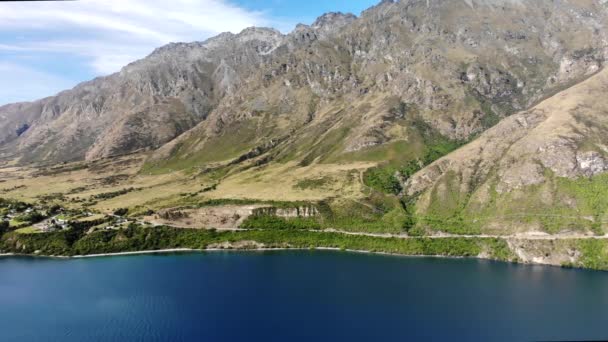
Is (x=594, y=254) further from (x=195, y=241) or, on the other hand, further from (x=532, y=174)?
(x=195, y=241)

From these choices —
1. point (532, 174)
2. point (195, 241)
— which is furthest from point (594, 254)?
point (195, 241)

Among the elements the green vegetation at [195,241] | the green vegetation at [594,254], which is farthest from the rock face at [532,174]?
the green vegetation at [195,241]

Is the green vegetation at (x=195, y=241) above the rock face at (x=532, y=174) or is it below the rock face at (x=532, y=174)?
below

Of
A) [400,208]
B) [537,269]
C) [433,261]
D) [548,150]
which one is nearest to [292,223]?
[400,208]

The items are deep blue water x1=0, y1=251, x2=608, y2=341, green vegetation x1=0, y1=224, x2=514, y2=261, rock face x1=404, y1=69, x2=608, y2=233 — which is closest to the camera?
deep blue water x1=0, y1=251, x2=608, y2=341

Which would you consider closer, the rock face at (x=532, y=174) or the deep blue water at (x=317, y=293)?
the deep blue water at (x=317, y=293)

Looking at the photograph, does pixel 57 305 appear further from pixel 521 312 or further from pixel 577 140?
pixel 577 140

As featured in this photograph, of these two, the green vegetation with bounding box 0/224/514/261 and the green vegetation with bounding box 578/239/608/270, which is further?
the green vegetation with bounding box 0/224/514/261

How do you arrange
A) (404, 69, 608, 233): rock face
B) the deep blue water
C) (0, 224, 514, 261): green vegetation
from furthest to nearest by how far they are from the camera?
(0, 224, 514, 261): green vegetation → (404, 69, 608, 233): rock face → the deep blue water

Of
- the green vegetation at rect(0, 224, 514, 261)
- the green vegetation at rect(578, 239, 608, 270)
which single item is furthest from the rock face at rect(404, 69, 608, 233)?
the green vegetation at rect(0, 224, 514, 261)

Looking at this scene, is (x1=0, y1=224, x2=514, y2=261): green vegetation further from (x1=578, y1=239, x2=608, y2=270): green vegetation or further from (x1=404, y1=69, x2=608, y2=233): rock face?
(x1=578, y1=239, x2=608, y2=270): green vegetation

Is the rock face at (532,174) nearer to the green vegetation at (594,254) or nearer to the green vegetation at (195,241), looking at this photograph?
the green vegetation at (594,254)
